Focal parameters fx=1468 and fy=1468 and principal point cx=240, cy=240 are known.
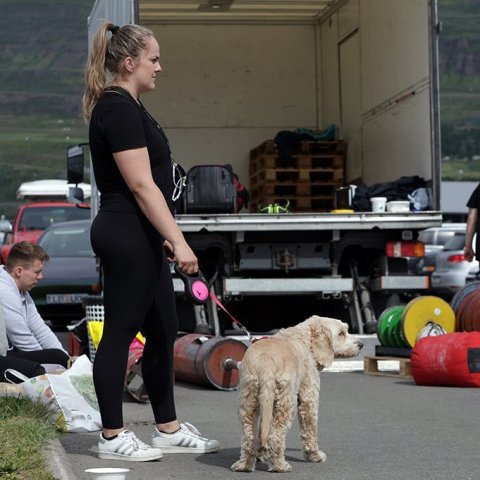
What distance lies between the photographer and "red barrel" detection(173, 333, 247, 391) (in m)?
10.8

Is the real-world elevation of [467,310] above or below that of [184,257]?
below

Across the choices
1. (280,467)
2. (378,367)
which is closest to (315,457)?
(280,467)

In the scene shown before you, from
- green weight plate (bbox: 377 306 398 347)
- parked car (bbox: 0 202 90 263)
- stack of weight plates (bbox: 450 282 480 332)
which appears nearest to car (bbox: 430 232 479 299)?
parked car (bbox: 0 202 90 263)

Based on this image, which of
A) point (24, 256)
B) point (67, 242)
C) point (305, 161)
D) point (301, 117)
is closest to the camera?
point (24, 256)

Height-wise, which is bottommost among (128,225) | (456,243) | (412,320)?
(412,320)

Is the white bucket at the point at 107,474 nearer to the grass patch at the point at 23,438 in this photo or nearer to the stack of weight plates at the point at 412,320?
the grass patch at the point at 23,438

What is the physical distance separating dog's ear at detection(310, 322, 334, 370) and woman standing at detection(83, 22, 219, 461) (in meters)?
0.68

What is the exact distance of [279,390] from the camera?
6695 millimetres

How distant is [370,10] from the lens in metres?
16.5

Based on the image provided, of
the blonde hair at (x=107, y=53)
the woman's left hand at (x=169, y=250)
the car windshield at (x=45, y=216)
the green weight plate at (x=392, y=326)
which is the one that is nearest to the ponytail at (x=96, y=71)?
the blonde hair at (x=107, y=53)

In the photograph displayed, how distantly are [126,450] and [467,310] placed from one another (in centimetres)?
573

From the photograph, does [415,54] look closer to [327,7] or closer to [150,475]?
[327,7]

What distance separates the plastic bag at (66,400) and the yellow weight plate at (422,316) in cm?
420

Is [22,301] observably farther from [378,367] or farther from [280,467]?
[378,367]
